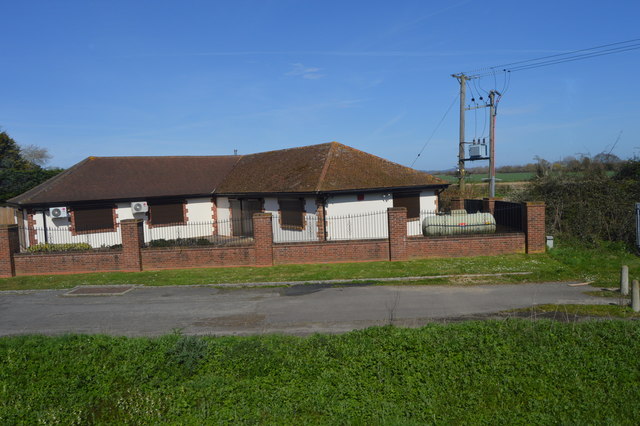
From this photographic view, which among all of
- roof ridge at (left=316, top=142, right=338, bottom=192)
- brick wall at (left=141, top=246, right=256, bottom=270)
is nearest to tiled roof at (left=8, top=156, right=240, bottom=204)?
brick wall at (left=141, top=246, right=256, bottom=270)

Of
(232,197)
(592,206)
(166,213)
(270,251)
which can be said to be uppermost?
(232,197)

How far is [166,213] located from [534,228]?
17.2 m

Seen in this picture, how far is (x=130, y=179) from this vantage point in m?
24.0

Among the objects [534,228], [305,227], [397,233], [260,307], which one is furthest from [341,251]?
[534,228]

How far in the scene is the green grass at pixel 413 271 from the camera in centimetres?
1349

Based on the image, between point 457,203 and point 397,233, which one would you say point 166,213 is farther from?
point 457,203

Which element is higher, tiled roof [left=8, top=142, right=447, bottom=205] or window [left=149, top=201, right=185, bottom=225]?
tiled roof [left=8, top=142, right=447, bottom=205]

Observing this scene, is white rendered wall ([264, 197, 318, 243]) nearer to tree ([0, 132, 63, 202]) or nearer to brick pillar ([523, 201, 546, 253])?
brick pillar ([523, 201, 546, 253])

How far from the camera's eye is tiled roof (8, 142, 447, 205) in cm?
2023

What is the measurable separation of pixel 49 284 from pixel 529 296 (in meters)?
14.2

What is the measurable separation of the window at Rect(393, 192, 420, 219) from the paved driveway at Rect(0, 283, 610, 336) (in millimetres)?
8306

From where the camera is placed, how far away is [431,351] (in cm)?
739

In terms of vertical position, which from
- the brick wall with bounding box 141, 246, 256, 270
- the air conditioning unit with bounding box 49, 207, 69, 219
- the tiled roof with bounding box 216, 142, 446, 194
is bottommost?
the brick wall with bounding box 141, 246, 256, 270

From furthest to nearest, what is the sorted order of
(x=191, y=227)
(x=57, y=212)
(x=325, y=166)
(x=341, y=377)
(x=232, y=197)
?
(x=191, y=227)
(x=232, y=197)
(x=325, y=166)
(x=57, y=212)
(x=341, y=377)
